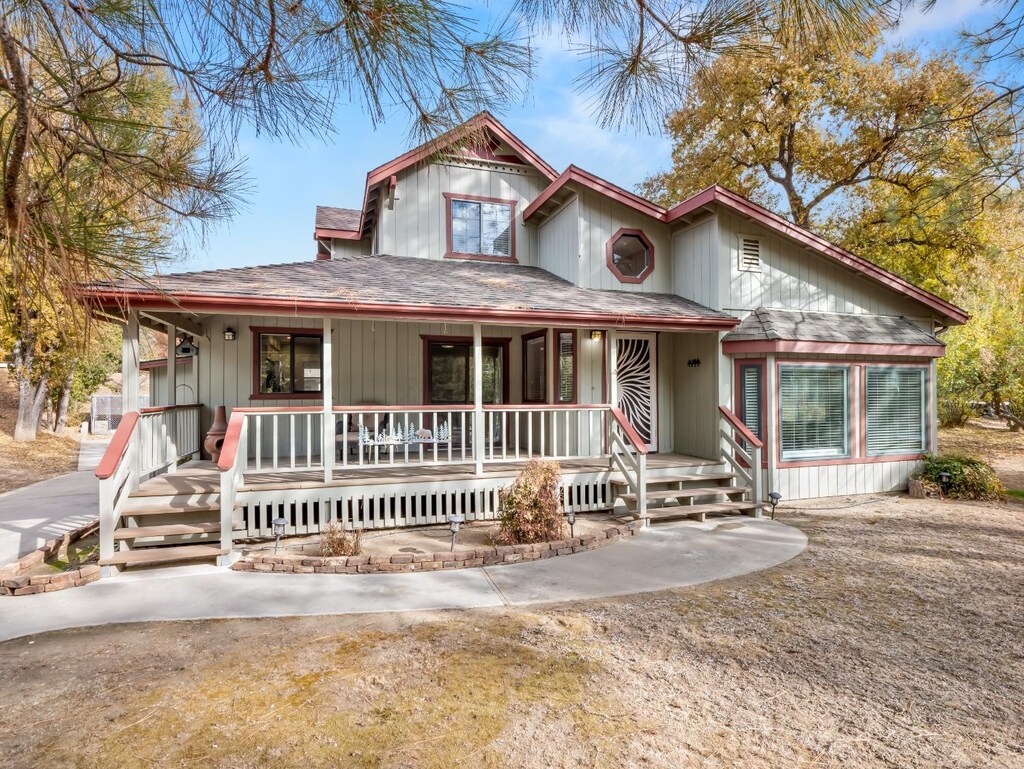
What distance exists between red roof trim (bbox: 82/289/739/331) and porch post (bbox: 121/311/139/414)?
0.45 meters

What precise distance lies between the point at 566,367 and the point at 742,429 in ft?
9.65

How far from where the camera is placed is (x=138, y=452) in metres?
6.25

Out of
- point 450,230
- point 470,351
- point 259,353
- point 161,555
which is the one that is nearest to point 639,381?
point 470,351

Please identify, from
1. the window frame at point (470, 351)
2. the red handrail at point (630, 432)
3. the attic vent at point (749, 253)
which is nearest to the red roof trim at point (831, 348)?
the attic vent at point (749, 253)

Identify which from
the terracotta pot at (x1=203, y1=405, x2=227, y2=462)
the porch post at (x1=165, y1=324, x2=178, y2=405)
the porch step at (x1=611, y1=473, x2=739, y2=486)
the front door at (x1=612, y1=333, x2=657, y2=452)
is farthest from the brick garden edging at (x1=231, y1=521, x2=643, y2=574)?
the front door at (x1=612, y1=333, x2=657, y2=452)

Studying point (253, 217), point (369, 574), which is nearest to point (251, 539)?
point (369, 574)

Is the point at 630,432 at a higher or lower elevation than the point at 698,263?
lower

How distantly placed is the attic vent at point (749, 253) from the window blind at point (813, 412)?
1.91 metres

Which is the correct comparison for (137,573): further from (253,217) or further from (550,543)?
(550,543)

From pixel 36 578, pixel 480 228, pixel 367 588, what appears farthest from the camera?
pixel 480 228

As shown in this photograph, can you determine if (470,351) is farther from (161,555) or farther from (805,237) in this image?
(805,237)

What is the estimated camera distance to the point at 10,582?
4.79 meters

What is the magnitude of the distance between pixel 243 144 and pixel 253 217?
2.02 feet

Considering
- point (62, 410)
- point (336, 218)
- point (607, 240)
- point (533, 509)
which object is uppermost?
point (336, 218)
